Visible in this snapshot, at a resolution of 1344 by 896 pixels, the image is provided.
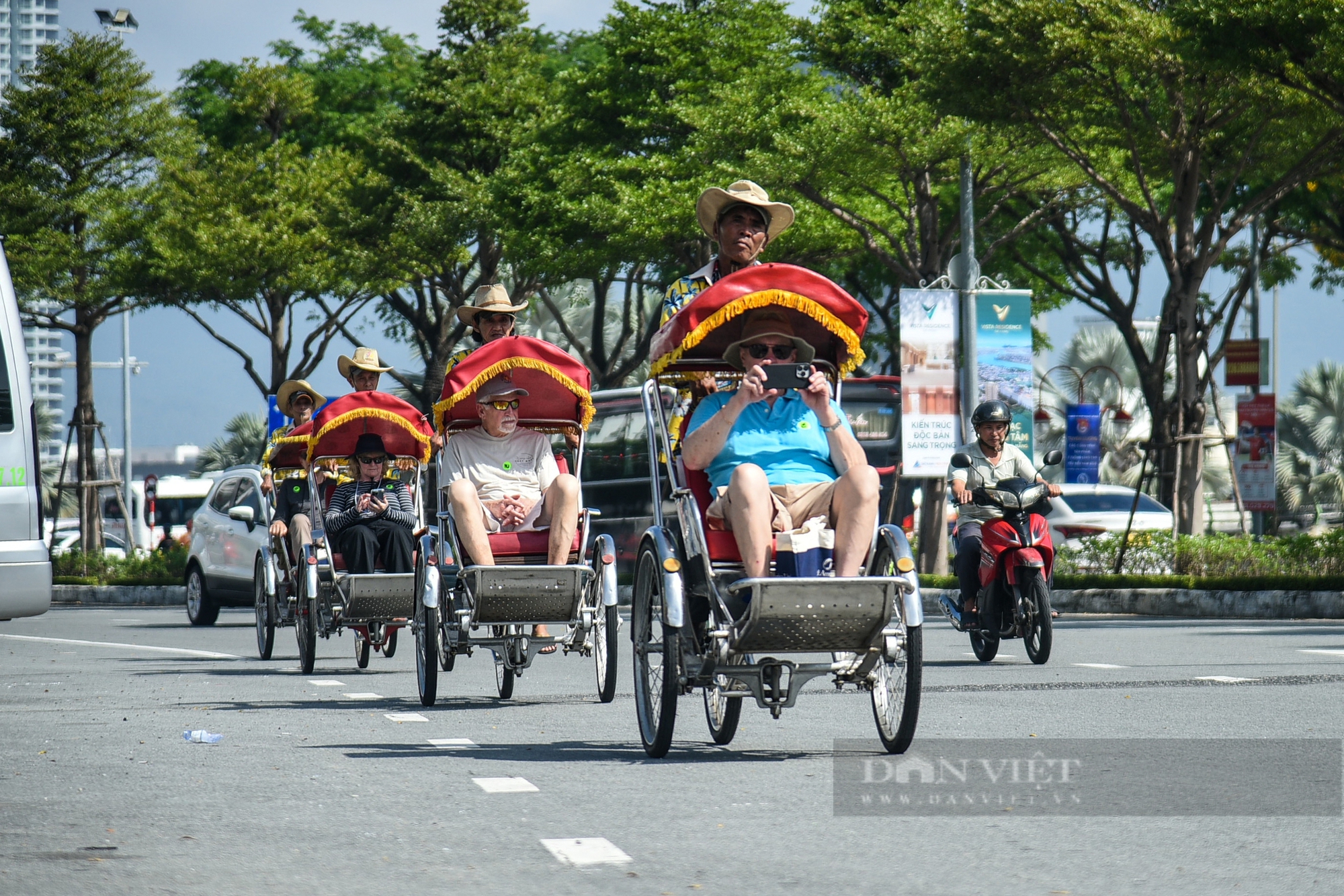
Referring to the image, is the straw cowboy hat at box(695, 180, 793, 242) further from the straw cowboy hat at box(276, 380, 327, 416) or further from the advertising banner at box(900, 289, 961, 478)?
the advertising banner at box(900, 289, 961, 478)

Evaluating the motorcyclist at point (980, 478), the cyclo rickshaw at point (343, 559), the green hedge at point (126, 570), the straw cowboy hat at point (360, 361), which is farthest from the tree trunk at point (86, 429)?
the motorcyclist at point (980, 478)

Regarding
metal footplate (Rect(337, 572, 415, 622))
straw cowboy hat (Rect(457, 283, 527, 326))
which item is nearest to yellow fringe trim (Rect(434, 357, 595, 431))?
straw cowboy hat (Rect(457, 283, 527, 326))

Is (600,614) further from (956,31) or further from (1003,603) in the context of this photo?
(956,31)

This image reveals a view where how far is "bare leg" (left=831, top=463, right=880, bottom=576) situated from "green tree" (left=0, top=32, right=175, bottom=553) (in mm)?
25768

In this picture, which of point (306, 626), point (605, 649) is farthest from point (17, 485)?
point (605, 649)

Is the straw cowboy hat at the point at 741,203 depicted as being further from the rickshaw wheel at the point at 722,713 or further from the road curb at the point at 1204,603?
the road curb at the point at 1204,603

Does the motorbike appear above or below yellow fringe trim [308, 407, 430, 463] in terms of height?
below

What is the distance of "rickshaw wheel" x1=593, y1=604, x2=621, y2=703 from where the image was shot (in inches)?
370

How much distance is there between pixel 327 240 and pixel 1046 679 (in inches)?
945

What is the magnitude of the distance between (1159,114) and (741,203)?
16348 millimetres

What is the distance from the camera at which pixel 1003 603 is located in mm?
12148

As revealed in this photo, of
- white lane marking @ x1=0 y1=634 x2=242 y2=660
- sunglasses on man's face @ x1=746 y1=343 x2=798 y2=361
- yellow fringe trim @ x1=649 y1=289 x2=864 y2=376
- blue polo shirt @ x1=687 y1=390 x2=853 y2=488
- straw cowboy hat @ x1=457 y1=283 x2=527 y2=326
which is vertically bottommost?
white lane marking @ x1=0 y1=634 x2=242 y2=660

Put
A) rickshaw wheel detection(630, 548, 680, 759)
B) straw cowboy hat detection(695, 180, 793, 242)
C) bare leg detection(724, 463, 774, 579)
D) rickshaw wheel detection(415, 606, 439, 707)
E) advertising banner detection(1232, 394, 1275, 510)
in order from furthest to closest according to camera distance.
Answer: advertising banner detection(1232, 394, 1275, 510)
rickshaw wheel detection(415, 606, 439, 707)
straw cowboy hat detection(695, 180, 793, 242)
rickshaw wheel detection(630, 548, 680, 759)
bare leg detection(724, 463, 774, 579)

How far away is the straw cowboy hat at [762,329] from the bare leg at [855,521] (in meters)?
0.65
